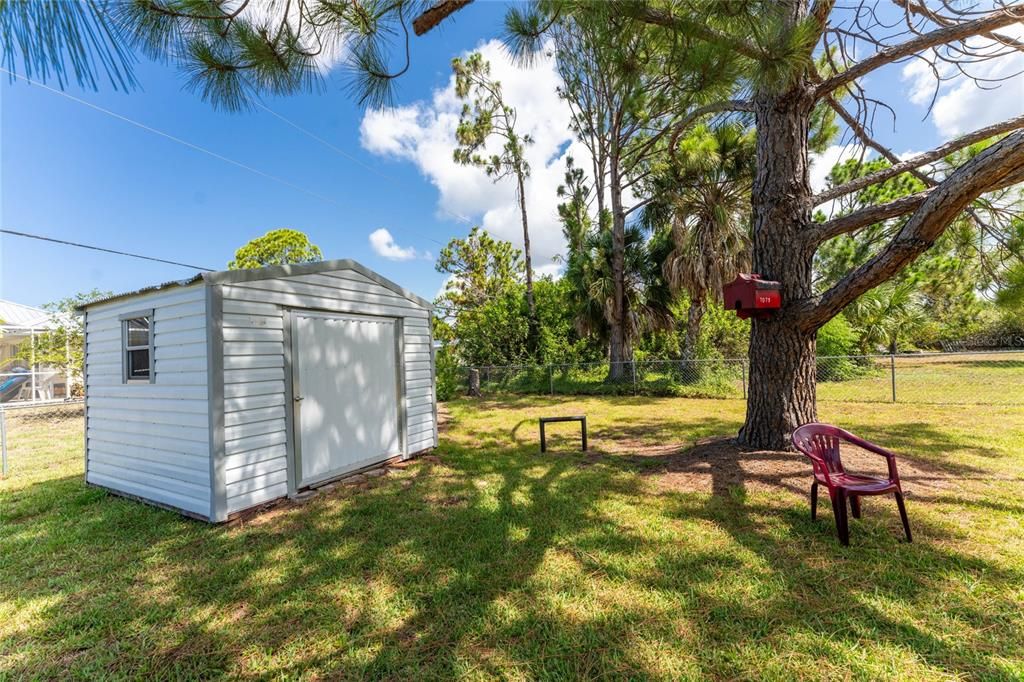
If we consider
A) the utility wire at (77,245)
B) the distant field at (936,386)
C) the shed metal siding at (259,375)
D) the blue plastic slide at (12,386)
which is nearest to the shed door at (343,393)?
the shed metal siding at (259,375)

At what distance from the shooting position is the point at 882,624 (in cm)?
196

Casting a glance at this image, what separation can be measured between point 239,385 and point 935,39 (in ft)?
22.9

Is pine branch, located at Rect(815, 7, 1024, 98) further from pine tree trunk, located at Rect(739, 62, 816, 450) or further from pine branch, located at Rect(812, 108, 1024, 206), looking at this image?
pine branch, located at Rect(812, 108, 1024, 206)

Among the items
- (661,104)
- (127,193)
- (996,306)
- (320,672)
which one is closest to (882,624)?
(320,672)

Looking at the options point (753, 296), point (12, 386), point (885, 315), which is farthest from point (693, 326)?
point (12, 386)

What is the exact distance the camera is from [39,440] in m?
7.71

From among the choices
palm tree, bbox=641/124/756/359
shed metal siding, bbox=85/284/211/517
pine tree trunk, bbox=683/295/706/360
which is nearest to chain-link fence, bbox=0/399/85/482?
shed metal siding, bbox=85/284/211/517

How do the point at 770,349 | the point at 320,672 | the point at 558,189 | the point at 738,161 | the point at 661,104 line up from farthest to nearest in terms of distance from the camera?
the point at 558,189 → the point at 738,161 → the point at 770,349 → the point at 661,104 → the point at 320,672

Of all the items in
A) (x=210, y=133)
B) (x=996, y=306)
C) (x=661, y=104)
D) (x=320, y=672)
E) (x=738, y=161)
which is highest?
(x=210, y=133)

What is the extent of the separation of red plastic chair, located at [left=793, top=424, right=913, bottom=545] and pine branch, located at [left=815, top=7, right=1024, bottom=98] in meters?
3.47

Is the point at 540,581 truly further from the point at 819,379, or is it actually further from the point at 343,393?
the point at 819,379

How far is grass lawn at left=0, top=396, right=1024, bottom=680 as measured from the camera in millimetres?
1853

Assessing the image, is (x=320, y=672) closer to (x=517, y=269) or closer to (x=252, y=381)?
(x=252, y=381)

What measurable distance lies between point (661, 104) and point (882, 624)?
15.5 feet
